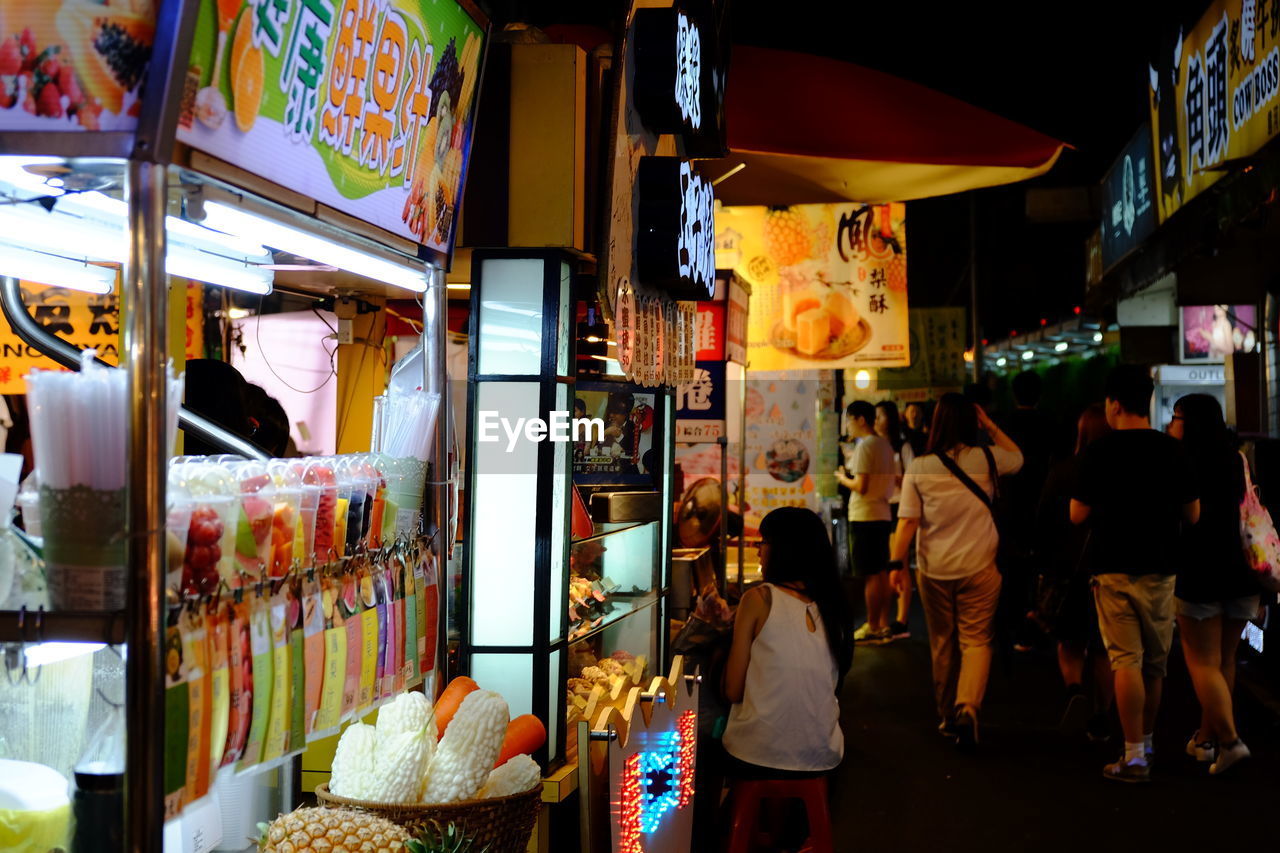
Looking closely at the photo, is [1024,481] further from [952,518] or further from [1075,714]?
[952,518]

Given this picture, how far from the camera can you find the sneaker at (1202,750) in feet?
23.2

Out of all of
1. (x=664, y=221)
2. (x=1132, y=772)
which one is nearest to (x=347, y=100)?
(x=664, y=221)

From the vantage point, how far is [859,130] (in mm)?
6086

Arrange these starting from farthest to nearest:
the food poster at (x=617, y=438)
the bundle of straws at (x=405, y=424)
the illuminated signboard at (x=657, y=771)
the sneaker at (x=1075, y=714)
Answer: the sneaker at (x=1075, y=714) < the food poster at (x=617, y=438) < the illuminated signboard at (x=657, y=771) < the bundle of straws at (x=405, y=424)

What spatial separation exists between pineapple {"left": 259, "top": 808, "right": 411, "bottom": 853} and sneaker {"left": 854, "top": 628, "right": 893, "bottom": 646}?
9.11 m

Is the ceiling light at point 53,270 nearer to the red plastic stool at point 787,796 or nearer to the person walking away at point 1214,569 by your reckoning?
the red plastic stool at point 787,796

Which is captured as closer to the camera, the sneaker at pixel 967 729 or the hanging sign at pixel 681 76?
the hanging sign at pixel 681 76

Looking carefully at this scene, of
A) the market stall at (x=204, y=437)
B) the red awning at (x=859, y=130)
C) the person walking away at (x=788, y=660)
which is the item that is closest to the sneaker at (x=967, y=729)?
the person walking away at (x=788, y=660)

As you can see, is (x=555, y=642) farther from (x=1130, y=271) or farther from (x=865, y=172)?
(x=1130, y=271)

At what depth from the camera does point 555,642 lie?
411 cm

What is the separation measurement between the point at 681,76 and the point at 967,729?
4.77 m

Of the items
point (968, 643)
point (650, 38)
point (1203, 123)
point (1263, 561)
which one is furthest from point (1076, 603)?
point (650, 38)

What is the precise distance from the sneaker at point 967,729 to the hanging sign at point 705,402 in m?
2.42

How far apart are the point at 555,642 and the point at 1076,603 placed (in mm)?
4991
